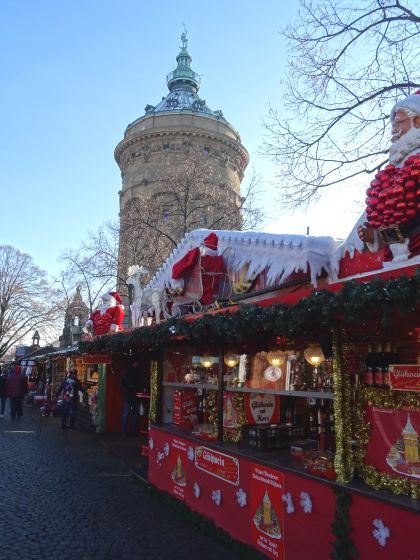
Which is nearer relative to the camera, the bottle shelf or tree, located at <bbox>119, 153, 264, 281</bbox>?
the bottle shelf

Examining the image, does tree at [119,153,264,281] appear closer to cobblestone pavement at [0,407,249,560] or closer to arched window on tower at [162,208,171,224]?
arched window on tower at [162,208,171,224]

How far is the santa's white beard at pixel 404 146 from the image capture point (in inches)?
185

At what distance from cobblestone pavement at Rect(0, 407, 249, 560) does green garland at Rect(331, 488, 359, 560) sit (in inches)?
66.9

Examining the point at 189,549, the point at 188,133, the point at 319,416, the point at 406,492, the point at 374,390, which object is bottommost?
the point at 189,549

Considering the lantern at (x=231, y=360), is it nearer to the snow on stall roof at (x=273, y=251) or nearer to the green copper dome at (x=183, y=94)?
the snow on stall roof at (x=273, y=251)

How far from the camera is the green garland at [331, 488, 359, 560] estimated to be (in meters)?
3.88

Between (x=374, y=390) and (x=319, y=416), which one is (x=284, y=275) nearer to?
(x=319, y=416)

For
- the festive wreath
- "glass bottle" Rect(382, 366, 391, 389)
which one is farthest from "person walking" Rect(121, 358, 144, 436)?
"glass bottle" Rect(382, 366, 391, 389)

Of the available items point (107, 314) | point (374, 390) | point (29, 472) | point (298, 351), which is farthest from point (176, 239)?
point (374, 390)

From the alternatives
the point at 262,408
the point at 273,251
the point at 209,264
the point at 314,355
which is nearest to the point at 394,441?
the point at 314,355

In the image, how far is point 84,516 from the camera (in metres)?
6.55

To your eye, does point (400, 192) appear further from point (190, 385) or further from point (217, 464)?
Answer: point (190, 385)

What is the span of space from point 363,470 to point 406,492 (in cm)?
47

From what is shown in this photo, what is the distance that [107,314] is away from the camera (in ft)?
47.2
